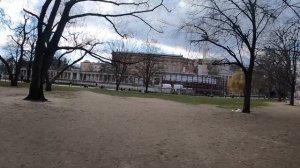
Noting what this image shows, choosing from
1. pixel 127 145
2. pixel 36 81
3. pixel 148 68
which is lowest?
pixel 127 145

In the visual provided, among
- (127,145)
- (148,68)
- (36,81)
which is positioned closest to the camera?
(127,145)

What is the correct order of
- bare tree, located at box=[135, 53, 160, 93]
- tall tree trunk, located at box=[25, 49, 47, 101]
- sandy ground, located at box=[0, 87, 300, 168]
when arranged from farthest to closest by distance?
bare tree, located at box=[135, 53, 160, 93] → tall tree trunk, located at box=[25, 49, 47, 101] → sandy ground, located at box=[0, 87, 300, 168]

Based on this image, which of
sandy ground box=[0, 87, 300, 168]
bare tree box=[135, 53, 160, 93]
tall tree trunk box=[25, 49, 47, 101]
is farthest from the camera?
bare tree box=[135, 53, 160, 93]

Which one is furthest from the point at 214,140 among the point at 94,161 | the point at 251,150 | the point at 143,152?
the point at 94,161

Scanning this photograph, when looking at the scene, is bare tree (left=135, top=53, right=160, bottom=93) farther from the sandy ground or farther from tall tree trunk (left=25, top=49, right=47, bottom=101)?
the sandy ground

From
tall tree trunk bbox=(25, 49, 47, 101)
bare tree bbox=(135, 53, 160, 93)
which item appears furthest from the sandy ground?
bare tree bbox=(135, 53, 160, 93)

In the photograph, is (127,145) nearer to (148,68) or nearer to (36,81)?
(36,81)

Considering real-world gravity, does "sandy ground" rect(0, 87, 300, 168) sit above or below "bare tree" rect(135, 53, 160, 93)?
below

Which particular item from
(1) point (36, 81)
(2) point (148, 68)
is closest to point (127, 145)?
(1) point (36, 81)

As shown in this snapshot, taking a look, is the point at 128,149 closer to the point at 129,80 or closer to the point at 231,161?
the point at 231,161

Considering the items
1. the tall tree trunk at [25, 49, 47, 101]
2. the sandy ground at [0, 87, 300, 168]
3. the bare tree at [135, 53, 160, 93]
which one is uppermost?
the bare tree at [135, 53, 160, 93]

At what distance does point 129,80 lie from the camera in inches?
5359

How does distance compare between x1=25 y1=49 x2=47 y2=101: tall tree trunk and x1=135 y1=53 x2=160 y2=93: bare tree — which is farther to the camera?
x1=135 y1=53 x2=160 y2=93: bare tree

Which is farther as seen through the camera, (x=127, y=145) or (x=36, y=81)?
(x=36, y=81)
